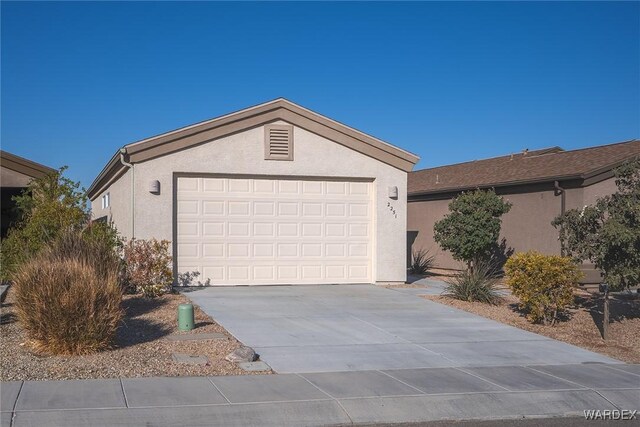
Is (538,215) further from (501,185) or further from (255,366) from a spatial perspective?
(255,366)

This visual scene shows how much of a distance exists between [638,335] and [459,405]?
22.0 feet

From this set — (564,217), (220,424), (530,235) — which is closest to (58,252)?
(220,424)

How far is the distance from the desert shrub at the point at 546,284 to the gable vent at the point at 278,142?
6589mm

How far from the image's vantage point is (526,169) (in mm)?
23266

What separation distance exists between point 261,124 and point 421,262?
31.6 ft

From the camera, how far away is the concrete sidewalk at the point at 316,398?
7.38m

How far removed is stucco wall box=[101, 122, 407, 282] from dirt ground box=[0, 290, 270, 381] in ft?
13.9

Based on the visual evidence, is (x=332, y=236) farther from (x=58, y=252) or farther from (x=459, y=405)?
(x=459, y=405)

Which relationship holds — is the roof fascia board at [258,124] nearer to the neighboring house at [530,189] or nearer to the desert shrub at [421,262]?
the neighboring house at [530,189]

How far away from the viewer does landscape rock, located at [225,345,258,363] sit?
9.97 metres

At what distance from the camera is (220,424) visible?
7289 mm

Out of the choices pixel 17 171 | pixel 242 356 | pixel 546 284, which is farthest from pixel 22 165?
pixel 546 284

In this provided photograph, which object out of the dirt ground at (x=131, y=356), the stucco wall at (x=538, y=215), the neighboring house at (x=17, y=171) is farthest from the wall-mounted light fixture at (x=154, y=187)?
the stucco wall at (x=538, y=215)

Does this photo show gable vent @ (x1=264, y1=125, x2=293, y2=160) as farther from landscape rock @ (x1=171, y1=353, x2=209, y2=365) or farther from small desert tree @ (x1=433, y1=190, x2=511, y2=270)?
landscape rock @ (x1=171, y1=353, x2=209, y2=365)
